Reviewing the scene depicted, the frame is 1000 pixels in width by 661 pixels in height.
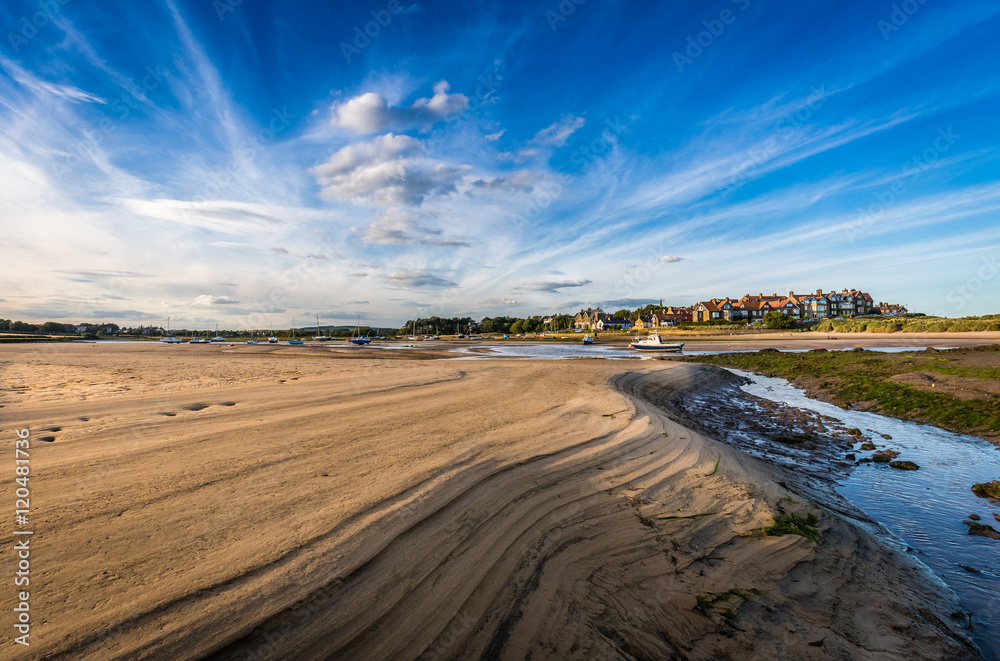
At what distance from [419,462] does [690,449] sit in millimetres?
5229

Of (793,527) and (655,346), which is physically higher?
(655,346)

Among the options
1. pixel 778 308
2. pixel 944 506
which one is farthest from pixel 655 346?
pixel 778 308

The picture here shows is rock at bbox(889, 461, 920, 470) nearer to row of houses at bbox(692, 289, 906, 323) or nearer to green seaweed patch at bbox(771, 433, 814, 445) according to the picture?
green seaweed patch at bbox(771, 433, 814, 445)

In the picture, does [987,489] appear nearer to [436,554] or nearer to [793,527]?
[793,527]

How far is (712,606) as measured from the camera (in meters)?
3.87

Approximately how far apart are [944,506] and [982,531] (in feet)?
3.17

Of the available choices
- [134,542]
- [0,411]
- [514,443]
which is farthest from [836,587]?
[0,411]

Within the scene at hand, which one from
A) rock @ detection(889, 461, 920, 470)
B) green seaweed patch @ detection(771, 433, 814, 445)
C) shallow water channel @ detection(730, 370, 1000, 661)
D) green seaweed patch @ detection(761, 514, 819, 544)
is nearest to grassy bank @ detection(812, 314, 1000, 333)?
shallow water channel @ detection(730, 370, 1000, 661)

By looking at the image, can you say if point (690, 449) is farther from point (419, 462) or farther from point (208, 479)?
point (208, 479)

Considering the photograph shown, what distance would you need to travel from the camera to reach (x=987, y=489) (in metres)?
7.40

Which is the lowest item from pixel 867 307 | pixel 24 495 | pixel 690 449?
pixel 690 449

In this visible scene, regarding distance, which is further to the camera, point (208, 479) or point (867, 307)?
point (867, 307)

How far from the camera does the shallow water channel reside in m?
4.68

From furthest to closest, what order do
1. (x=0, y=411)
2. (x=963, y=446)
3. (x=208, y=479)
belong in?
(x=963, y=446), (x=0, y=411), (x=208, y=479)
